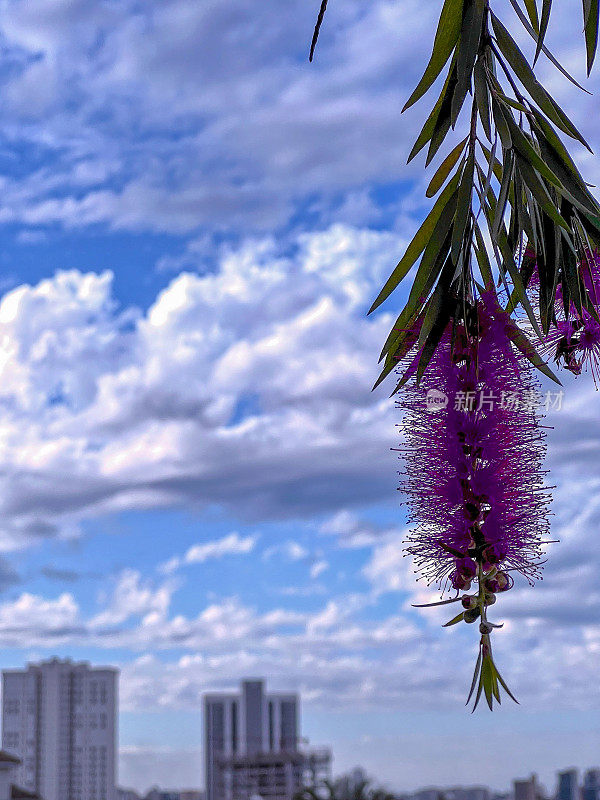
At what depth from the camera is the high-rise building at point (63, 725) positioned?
69.4 meters

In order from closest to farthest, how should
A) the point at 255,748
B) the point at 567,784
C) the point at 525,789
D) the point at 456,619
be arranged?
the point at 456,619 < the point at 255,748 < the point at 525,789 < the point at 567,784

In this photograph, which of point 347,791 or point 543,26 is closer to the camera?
point 543,26

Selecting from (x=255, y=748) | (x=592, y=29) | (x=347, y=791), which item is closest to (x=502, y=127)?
(x=592, y=29)

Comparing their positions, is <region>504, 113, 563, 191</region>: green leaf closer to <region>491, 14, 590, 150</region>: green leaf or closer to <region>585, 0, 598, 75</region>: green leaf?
<region>491, 14, 590, 150</region>: green leaf

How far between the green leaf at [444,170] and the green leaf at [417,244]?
0.6 inches

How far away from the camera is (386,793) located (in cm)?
3036

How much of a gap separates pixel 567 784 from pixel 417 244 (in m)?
87.8

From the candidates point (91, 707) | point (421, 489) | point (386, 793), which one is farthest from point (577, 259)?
point (91, 707)

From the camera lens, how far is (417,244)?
2227 millimetres

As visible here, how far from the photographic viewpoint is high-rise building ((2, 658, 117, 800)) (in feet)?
228

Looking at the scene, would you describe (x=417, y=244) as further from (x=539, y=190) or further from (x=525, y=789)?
(x=525, y=789)

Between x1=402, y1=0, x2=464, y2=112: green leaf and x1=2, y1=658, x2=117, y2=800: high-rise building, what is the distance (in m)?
70.7

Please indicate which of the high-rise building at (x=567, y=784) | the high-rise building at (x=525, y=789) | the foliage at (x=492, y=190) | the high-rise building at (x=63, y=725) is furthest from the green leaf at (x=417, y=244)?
the high-rise building at (x=567, y=784)

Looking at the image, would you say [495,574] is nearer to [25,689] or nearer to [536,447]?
[536,447]
